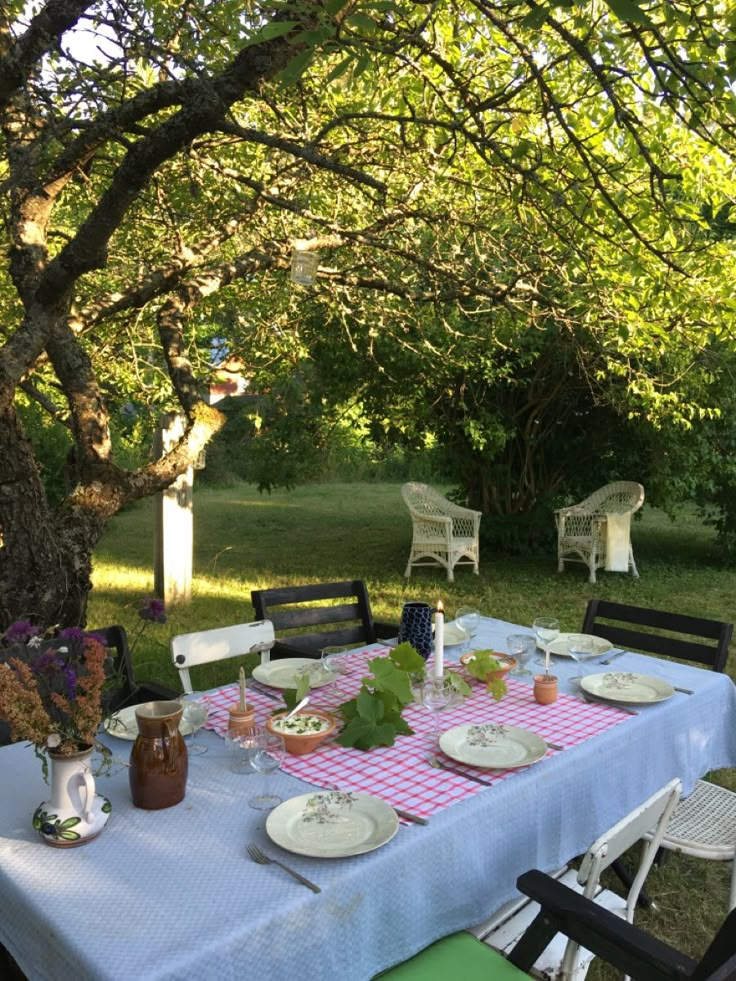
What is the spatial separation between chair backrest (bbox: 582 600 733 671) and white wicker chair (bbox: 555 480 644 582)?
507 cm

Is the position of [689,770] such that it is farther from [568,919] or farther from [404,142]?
[404,142]

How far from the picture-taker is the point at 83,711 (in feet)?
5.41

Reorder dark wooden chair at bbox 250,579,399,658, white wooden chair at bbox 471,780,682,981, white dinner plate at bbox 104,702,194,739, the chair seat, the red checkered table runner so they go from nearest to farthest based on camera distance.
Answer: white wooden chair at bbox 471,780,682,981, the red checkered table runner, white dinner plate at bbox 104,702,194,739, the chair seat, dark wooden chair at bbox 250,579,399,658

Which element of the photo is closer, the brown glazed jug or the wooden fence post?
the brown glazed jug

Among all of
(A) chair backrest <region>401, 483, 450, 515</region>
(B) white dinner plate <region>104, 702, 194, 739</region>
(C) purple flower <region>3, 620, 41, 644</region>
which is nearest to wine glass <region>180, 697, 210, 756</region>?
(B) white dinner plate <region>104, 702, 194, 739</region>

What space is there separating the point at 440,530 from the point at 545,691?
6.00 metres

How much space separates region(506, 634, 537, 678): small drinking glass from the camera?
111 inches

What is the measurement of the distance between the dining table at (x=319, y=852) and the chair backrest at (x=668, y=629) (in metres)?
0.52

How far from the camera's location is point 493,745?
2131 millimetres

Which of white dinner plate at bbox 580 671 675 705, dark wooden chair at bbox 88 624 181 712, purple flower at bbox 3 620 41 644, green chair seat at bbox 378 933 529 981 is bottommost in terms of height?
green chair seat at bbox 378 933 529 981

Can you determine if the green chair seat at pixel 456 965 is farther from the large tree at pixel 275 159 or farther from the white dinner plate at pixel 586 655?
the large tree at pixel 275 159

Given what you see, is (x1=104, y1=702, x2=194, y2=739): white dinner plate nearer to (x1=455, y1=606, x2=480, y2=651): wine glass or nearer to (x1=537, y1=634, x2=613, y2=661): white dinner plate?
(x1=455, y1=606, x2=480, y2=651): wine glass

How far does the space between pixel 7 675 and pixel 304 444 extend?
7.27 m

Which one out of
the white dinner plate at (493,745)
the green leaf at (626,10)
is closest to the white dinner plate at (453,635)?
the white dinner plate at (493,745)
